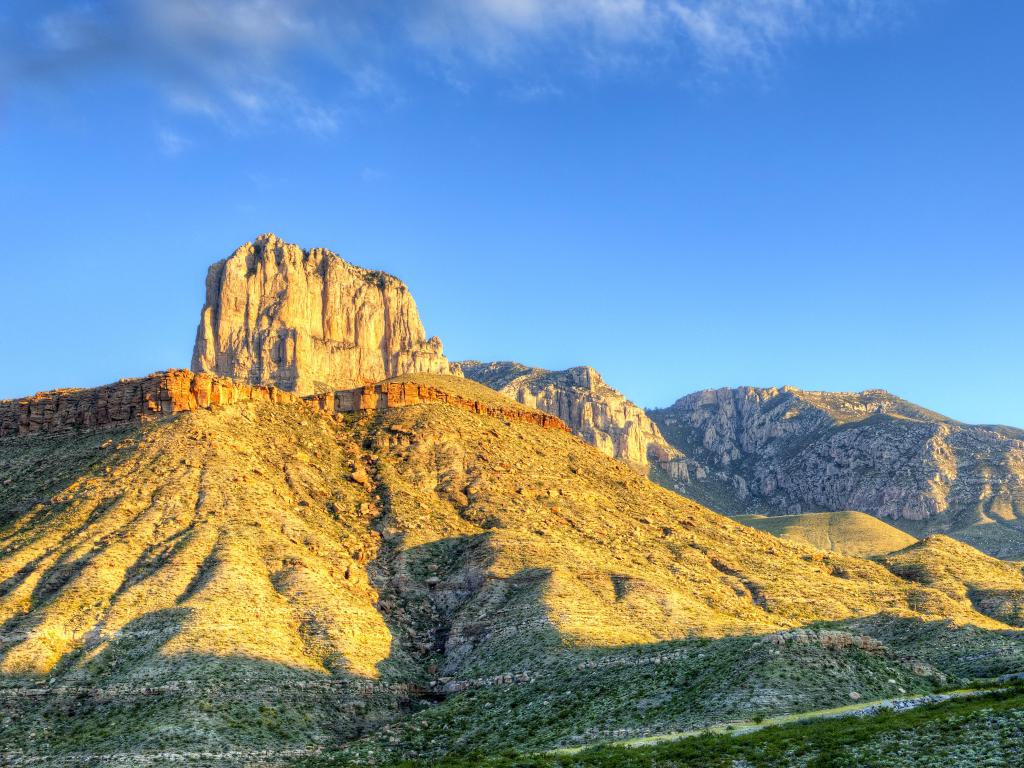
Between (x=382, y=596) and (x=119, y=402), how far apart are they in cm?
4384

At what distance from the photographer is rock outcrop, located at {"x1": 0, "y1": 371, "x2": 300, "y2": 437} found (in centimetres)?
11650

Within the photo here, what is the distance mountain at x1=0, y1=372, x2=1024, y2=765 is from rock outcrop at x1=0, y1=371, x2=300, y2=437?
1.01ft

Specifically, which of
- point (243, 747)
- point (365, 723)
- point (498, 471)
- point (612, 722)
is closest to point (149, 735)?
point (243, 747)

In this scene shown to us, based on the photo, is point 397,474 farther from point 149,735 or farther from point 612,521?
point 149,735

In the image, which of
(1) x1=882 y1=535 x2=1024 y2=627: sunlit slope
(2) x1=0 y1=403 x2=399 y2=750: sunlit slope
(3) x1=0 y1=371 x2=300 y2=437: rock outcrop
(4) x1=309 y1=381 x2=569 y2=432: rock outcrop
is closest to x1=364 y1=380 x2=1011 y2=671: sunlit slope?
(4) x1=309 y1=381 x2=569 y2=432: rock outcrop

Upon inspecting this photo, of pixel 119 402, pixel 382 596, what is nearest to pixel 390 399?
pixel 119 402

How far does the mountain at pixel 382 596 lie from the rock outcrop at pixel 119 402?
31 cm

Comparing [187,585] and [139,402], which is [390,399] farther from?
[187,585]

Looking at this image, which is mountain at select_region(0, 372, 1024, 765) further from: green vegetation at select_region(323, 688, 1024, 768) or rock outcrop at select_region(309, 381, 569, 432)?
green vegetation at select_region(323, 688, 1024, 768)

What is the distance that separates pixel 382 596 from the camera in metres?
94.4

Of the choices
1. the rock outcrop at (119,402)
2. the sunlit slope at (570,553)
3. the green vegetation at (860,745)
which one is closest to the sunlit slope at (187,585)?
the rock outcrop at (119,402)

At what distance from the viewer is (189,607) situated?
78.7 meters

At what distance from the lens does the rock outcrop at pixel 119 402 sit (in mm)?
116500

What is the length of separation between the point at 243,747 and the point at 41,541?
117 ft
